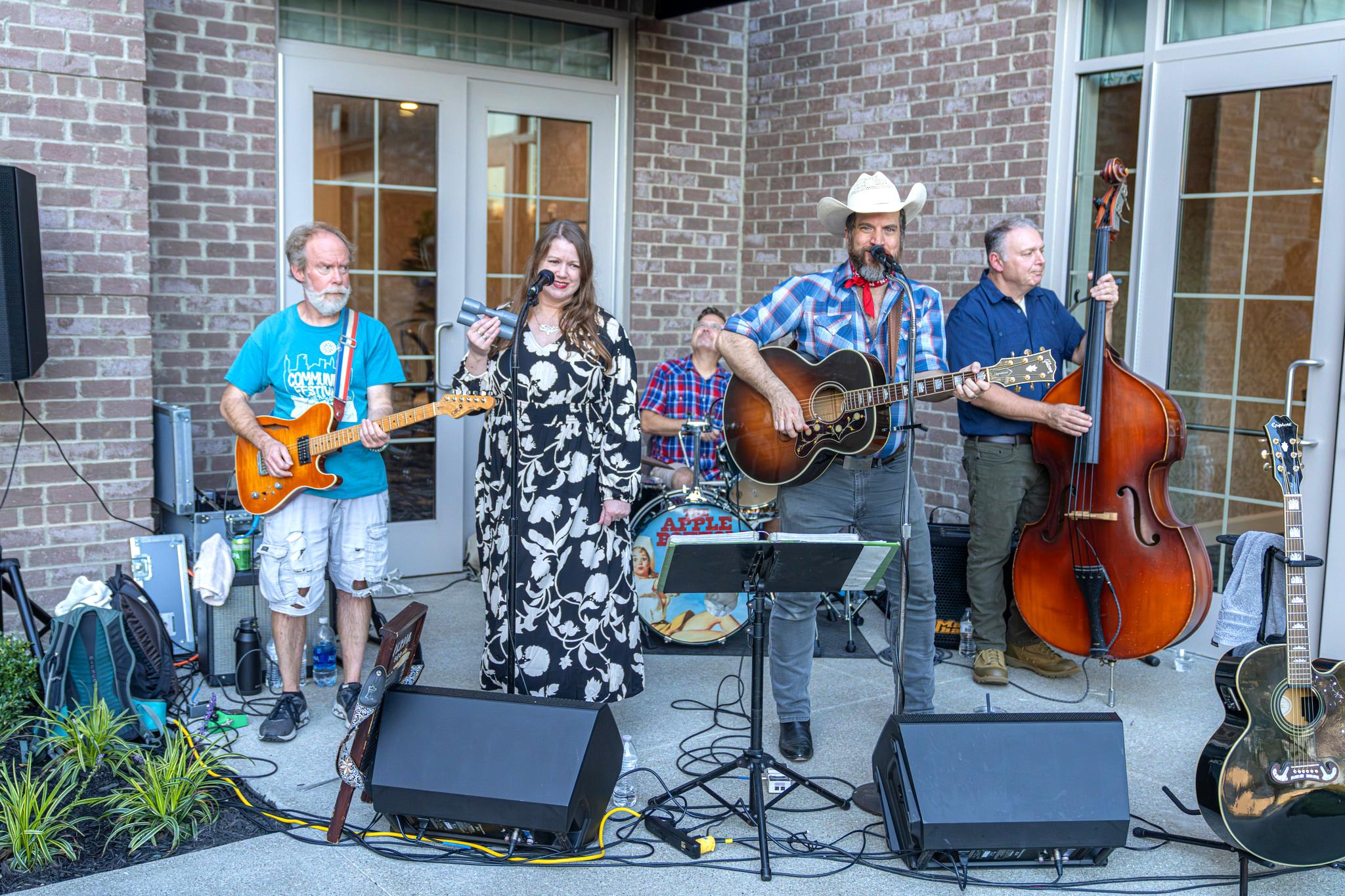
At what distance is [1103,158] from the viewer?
5.29m

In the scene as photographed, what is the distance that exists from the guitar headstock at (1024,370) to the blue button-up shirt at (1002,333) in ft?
3.32

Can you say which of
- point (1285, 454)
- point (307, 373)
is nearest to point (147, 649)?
point (307, 373)

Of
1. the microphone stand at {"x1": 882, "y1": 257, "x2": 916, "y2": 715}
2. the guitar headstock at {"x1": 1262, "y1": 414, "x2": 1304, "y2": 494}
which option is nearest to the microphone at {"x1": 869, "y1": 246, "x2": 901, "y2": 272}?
the microphone stand at {"x1": 882, "y1": 257, "x2": 916, "y2": 715}

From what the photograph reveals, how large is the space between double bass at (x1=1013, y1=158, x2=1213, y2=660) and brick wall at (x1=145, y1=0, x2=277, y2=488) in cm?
357

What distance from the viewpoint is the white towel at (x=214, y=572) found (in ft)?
14.2

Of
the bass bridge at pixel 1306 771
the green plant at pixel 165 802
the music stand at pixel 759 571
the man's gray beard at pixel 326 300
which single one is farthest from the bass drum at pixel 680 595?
the bass bridge at pixel 1306 771

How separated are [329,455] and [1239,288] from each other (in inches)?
141

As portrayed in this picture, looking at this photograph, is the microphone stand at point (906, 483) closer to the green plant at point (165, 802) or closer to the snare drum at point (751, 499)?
the snare drum at point (751, 499)

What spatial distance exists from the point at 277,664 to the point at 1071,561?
2955mm

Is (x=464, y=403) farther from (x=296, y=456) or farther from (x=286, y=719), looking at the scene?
(x=286, y=719)

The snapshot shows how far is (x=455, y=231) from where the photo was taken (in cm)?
605

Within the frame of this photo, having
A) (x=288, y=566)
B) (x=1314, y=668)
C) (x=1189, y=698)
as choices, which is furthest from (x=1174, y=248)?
(x=288, y=566)

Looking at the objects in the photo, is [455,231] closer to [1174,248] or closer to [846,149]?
[846,149]

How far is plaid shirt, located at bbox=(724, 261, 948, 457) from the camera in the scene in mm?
3764
